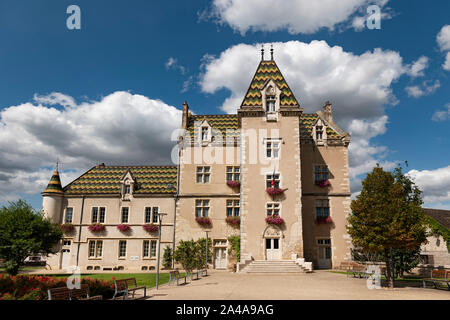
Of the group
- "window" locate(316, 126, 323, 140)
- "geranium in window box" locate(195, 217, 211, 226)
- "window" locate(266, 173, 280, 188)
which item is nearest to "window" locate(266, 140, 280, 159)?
"window" locate(266, 173, 280, 188)

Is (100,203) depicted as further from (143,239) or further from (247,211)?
(247,211)

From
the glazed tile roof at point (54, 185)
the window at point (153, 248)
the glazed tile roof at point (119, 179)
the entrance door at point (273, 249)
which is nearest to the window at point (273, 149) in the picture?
the entrance door at point (273, 249)

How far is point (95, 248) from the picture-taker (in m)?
30.2

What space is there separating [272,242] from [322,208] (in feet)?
20.5

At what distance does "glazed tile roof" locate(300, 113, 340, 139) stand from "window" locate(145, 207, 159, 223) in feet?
51.9

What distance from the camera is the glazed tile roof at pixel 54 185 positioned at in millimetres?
30664

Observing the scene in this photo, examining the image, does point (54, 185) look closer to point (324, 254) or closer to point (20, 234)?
point (20, 234)

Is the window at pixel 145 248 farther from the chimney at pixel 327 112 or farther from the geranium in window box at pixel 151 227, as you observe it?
the chimney at pixel 327 112

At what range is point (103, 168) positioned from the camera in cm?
3462

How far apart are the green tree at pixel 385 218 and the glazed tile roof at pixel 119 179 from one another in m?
19.0

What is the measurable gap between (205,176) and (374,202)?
1767 centimetres

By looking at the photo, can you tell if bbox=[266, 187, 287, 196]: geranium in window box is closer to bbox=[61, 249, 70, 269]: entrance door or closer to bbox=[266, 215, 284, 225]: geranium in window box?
bbox=[266, 215, 284, 225]: geranium in window box
